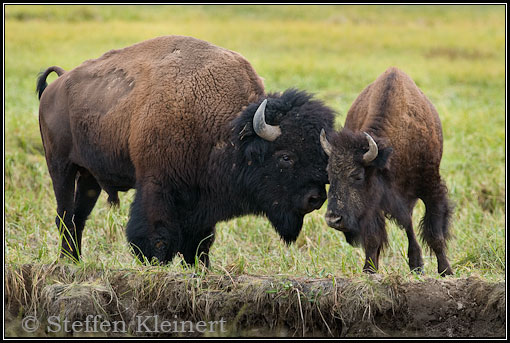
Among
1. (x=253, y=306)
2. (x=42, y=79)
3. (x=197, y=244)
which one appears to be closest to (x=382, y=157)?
(x=253, y=306)

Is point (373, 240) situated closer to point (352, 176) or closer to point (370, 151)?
point (352, 176)

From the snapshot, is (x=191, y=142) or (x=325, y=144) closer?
(x=325, y=144)

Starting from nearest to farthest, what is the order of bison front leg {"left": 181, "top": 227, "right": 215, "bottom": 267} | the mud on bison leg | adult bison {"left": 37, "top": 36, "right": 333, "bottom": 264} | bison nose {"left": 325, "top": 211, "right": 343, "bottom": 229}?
bison nose {"left": 325, "top": 211, "right": 343, "bottom": 229}
adult bison {"left": 37, "top": 36, "right": 333, "bottom": 264}
the mud on bison leg
bison front leg {"left": 181, "top": 227, "right": 215, "bottom": 267}

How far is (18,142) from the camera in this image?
988 centimetres

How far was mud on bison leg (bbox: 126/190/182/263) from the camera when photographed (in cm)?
613

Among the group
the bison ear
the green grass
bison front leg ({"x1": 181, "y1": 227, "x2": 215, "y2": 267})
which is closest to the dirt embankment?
the green grass

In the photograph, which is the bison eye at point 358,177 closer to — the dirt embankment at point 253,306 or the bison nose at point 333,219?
the bison nose at point 333,219

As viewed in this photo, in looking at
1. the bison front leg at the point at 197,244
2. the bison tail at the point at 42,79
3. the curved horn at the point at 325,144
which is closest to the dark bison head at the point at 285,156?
the curved horn at the point at 325,144

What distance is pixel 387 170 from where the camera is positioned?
6098 mm

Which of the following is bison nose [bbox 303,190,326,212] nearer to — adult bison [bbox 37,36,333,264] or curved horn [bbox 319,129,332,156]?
adult bison [bbox 37,36,333,264]

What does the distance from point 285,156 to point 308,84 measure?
9.83m

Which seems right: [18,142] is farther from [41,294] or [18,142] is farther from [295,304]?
[295,304]

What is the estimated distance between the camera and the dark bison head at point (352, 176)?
5703 millimetres

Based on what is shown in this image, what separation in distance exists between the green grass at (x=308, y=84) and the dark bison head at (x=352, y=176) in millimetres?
467
